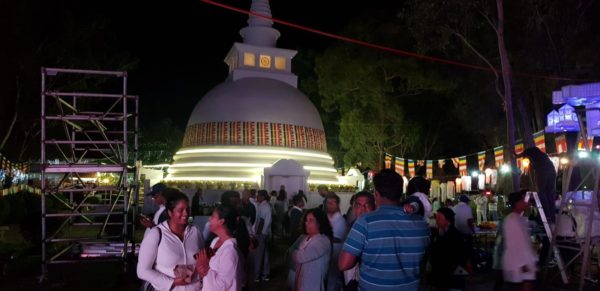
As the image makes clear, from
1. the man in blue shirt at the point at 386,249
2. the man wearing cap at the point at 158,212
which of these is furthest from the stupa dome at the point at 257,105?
the man in blue shirt at the point at 386,249

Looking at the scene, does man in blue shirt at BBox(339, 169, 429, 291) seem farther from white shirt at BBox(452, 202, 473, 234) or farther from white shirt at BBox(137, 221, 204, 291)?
Answer: white shirt at BBox(452, 202, 473, 234)

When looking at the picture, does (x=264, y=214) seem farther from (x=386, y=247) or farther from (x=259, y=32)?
(x=259, y=32)

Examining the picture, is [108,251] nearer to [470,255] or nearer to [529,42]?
[470,255]

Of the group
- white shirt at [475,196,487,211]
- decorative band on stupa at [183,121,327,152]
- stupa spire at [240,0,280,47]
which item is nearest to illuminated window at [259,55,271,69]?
stupa spire at [240,0,280,47]

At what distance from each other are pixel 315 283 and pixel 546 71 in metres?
18.2

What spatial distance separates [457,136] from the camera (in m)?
40.9

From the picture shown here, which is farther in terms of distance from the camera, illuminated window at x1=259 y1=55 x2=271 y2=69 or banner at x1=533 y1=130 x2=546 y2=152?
illuminated window at x1=259 y1=55 x2=271 y2=69

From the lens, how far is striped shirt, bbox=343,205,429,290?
14.3 feet

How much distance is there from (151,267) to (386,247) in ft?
6.37

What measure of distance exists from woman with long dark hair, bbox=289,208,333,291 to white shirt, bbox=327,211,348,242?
1294mm

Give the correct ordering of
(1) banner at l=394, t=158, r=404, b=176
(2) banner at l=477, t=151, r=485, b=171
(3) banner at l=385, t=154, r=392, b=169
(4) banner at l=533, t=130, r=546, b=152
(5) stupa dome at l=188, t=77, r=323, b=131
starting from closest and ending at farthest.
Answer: (4) banner at l=533, t=130, r=546, b=152 < (2) banner at l=477, t=151, r=485, b=171 < (5) stupa dome at l=188, t=77, r=323, b=131 < (1) banner at l=394, t=158, r=404, b=176 < (3) banner at l=385, t=154, r=392, b=169

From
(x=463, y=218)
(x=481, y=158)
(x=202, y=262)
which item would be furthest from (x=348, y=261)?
(x=481, y=158)

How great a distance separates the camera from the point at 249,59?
109ft

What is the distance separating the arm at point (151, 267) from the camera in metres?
4.59
